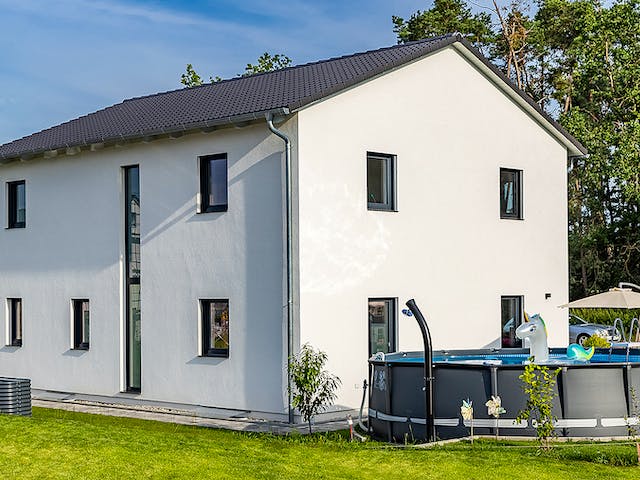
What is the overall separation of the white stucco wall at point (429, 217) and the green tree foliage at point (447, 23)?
24.5m

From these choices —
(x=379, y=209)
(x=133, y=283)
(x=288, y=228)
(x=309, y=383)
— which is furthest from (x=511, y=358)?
(x=133, y=283)

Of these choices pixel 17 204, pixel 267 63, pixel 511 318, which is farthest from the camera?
pixel 267 63

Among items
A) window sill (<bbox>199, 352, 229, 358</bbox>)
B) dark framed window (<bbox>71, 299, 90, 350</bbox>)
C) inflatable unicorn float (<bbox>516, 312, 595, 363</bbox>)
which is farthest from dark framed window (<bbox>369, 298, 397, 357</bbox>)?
dark framed window (<bbox>71, 299, 90, 350</bbox>)

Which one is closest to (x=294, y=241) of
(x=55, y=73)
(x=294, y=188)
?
(x=294, y=188)

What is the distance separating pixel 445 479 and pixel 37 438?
5.75m

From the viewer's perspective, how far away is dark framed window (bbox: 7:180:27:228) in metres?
24.0

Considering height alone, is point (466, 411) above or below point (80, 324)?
below

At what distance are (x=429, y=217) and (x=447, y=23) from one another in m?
28.8

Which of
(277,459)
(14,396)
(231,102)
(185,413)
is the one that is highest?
(231,102)

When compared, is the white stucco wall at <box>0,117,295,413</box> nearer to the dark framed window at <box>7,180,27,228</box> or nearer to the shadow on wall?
the shadow on wall

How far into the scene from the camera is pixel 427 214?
65.7ft

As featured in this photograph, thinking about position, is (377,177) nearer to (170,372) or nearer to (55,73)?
(170,372)

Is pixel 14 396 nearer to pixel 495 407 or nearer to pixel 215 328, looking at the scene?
pixel 215 328

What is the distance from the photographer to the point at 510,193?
2230 cm
